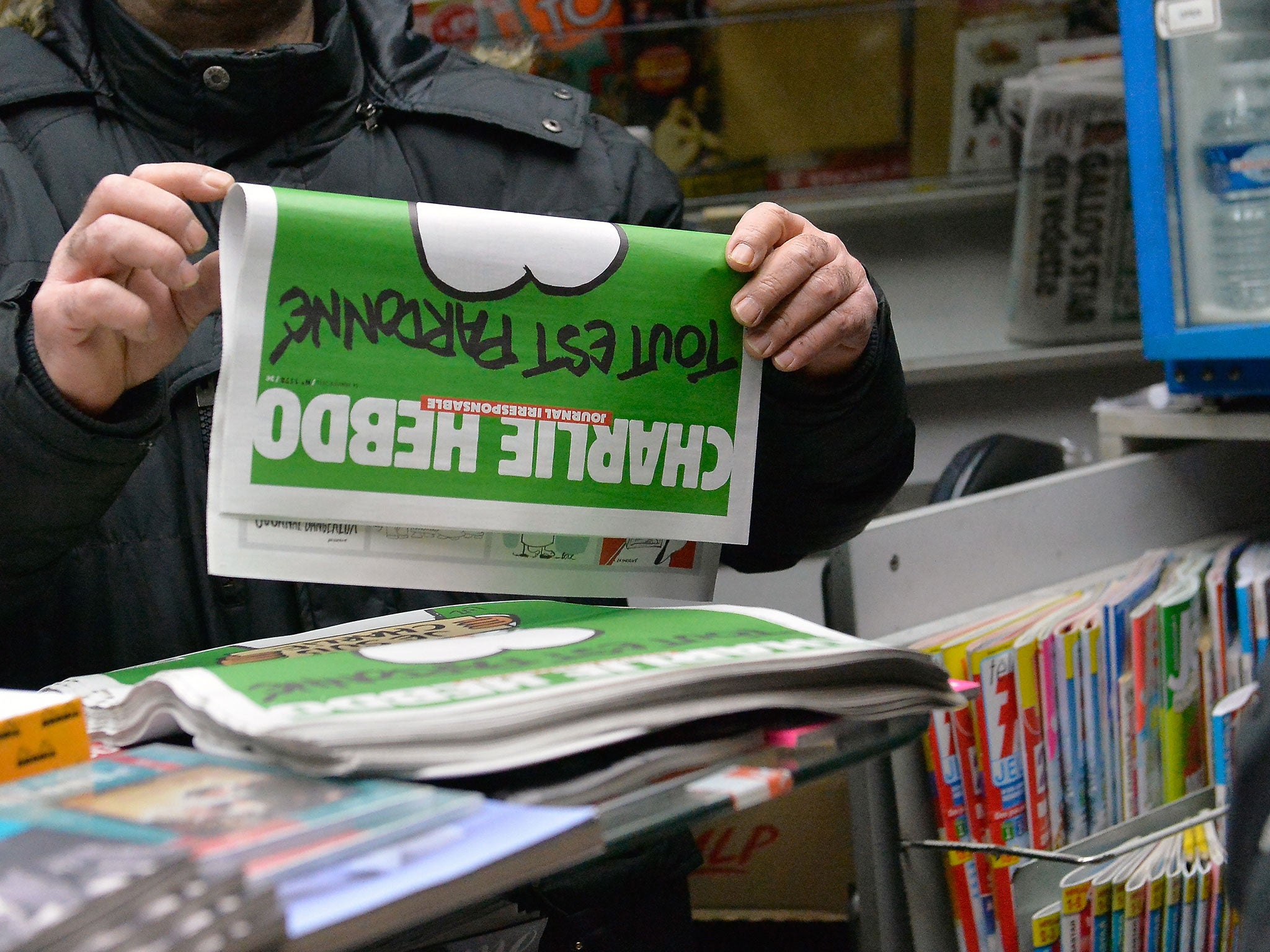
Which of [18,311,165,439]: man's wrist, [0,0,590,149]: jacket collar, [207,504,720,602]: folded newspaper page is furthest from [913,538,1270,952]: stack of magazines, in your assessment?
[18,311,165,439]: man's wrist

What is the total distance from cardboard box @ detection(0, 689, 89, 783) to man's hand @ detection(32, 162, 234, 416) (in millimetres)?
248

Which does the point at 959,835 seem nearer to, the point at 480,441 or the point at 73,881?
the point at 480,441

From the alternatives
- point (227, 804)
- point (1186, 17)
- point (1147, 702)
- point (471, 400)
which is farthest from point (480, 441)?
point (1186, 17)

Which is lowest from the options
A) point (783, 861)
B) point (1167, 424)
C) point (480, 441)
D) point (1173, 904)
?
point (783, 861)

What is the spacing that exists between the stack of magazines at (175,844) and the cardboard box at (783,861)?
4.51 feet

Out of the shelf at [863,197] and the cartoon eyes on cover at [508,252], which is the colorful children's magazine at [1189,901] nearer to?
the cartoon eyes on cover at [508,252]

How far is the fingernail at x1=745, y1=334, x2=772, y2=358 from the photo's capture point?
0.91 meters

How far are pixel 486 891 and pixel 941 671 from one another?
14.1 inches

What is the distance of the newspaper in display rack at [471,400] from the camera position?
77cm

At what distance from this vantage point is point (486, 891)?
49 cm

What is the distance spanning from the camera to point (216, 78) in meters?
1.09

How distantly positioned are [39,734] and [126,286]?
327mm

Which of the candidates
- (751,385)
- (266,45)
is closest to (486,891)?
(751,385)

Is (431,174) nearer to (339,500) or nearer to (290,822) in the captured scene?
(339,500)
